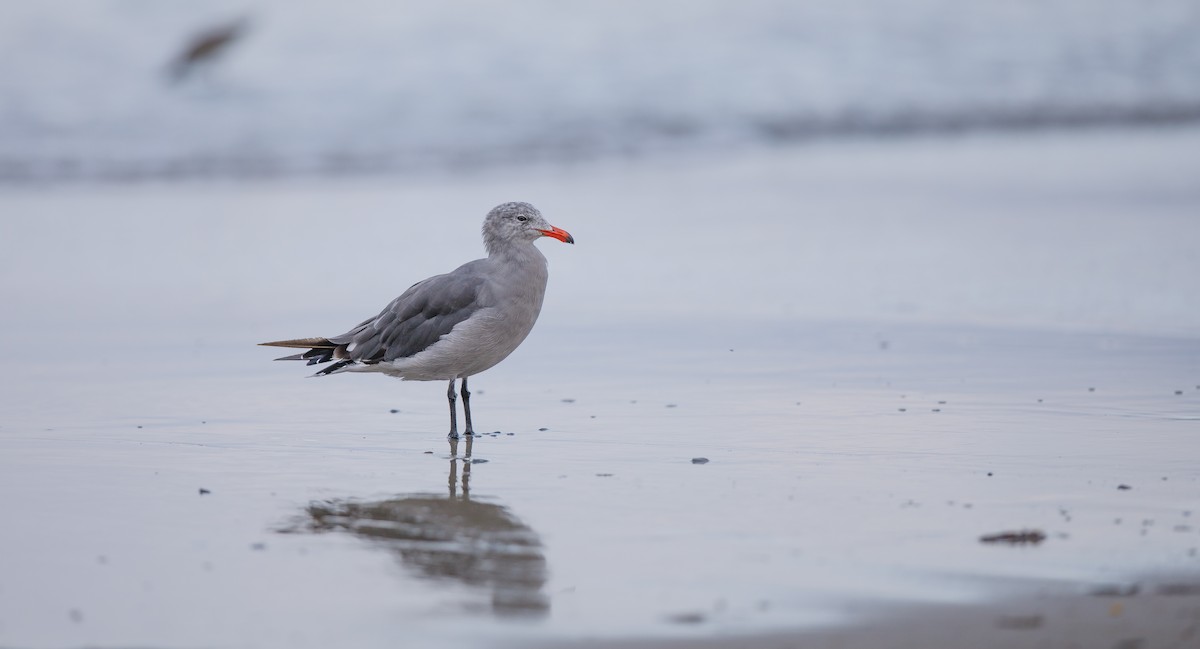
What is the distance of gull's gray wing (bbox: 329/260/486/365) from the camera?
6359 mm

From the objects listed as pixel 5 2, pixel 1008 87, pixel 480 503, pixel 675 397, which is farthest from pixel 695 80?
pixel 480 503

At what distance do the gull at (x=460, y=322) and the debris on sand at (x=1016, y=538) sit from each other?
238 cm

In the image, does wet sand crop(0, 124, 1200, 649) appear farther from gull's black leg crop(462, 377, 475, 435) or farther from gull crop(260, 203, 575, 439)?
gull crop(260, 203, 575, 439)

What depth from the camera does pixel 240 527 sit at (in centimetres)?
475

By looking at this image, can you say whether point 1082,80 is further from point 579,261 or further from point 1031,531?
point 1031,531

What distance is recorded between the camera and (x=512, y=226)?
6582mm

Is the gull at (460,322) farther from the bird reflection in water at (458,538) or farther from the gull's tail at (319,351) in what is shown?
the bird reflection in water at (458,538)

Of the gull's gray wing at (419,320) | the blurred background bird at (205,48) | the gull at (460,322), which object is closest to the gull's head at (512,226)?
the gull at (460,322)

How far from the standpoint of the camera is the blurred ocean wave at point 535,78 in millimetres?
17109

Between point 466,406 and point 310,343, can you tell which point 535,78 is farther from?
point 466,406

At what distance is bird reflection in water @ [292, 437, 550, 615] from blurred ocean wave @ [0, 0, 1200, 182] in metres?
10.8

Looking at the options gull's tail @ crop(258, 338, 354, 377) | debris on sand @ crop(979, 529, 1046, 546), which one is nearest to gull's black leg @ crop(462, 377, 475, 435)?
gull's tail @ crop(258, 338, 354, 377)

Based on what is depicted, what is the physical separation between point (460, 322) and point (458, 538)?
1.79m

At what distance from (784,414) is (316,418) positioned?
1.89 m
